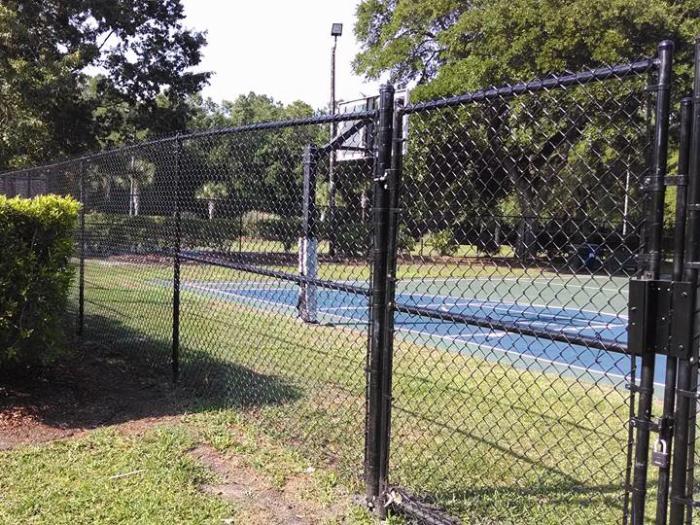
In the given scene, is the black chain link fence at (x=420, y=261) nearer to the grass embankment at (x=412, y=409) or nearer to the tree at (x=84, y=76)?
the grass embankment at (x=412, y=409)

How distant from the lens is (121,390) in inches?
234

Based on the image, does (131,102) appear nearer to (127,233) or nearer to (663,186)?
(127,233)

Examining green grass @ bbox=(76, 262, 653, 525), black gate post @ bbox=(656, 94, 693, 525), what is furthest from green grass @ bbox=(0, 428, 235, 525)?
black gate post @ bbox=(656, 94, 693, 525)

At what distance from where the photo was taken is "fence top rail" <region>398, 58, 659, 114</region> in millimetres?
2311

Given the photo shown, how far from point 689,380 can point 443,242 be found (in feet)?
6.06

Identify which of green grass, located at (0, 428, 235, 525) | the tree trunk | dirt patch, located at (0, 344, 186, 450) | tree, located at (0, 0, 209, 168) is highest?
tree, located at (0, 0, 209, 168)

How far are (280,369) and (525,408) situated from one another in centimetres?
248

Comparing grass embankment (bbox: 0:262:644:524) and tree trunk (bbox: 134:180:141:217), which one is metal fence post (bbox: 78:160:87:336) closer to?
grass embankment (bbox: 0:262:644:524)

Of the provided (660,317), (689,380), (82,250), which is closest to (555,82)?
(660,317)

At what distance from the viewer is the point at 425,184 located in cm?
404

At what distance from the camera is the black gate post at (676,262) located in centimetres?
216

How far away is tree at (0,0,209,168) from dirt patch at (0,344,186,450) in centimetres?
1621

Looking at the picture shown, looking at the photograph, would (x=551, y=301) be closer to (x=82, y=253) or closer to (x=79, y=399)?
(x=79, y=399)

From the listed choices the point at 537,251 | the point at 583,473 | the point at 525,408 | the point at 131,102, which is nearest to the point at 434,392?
the point at 525,408
